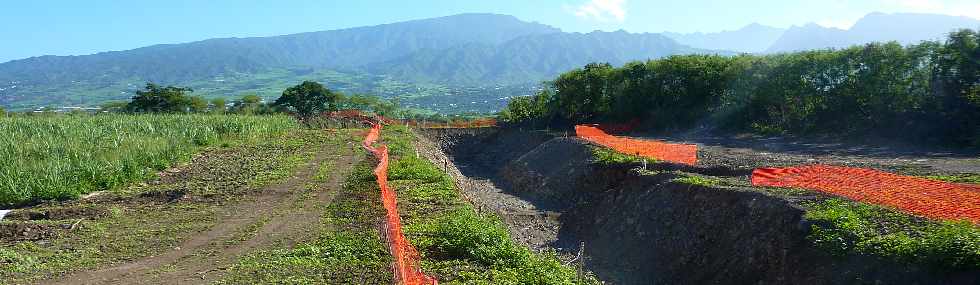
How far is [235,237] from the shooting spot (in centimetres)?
1230

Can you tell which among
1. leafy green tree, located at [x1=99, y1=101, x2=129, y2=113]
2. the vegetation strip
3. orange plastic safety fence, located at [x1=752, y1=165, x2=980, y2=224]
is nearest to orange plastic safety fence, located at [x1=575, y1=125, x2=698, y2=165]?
orange plastic safety fence, located at [x1=752, y1=165, x2=980, y2=224]

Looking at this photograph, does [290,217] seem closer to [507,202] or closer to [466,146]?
[507,202]

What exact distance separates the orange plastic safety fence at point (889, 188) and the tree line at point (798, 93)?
11.5m

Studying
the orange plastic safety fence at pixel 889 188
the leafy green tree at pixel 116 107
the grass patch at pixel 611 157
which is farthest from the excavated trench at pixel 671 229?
the leafy green tree at pixel 116 107

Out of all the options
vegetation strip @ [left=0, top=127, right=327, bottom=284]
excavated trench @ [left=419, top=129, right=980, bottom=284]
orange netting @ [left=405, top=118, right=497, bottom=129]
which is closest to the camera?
excavated trench @ [left=419, top=129, right=980, bottom=284]

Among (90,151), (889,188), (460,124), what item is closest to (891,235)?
(889,188)

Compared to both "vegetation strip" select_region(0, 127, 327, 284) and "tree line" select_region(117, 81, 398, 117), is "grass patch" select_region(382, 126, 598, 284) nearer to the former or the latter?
A: "vegetation strip" select_region(0, 127, 327, 284)

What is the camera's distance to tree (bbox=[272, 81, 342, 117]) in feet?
176

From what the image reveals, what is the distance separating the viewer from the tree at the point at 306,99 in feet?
176

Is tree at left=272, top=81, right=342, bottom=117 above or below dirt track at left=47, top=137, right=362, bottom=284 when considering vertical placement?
above

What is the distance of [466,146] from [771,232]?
31506mm

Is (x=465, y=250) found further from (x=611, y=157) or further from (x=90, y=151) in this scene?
(x=90, y=151)

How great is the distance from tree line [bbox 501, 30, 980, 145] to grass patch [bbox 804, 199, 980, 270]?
15783 millimetres

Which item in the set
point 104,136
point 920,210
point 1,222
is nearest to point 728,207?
point 920,210
